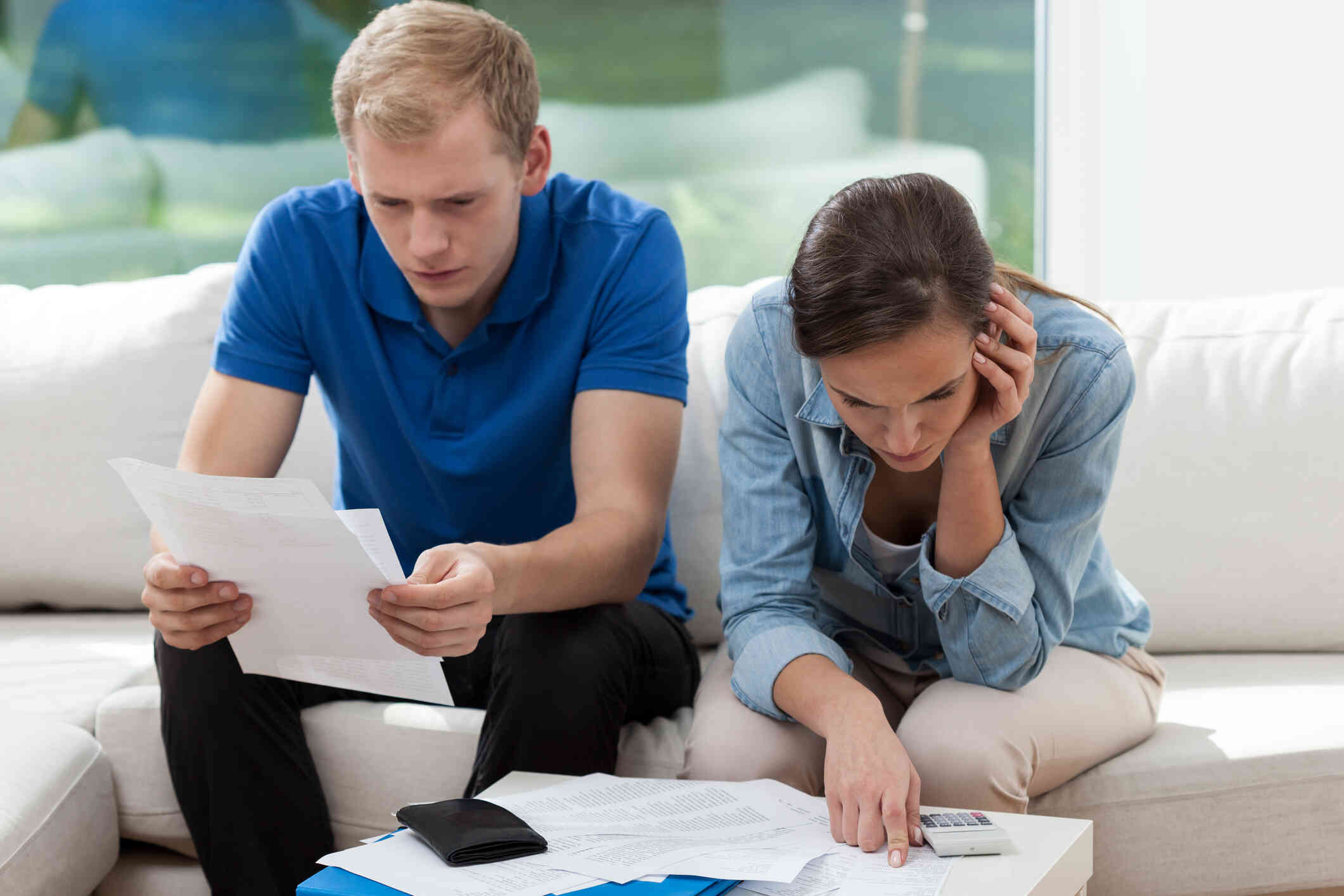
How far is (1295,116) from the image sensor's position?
7.90 feet

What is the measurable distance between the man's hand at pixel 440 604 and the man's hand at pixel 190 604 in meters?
0.18

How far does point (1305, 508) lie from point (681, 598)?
34.4 inches

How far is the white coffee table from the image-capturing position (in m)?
0.90

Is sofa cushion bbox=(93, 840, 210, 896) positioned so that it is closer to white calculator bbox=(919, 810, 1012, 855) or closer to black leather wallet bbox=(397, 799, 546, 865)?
black leather wallet bbox=(397, 799, 546, 865)

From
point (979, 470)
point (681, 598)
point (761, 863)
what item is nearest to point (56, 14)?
point (681, 598)

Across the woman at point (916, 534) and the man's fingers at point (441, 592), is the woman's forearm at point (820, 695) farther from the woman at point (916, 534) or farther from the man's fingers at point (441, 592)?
the man's fingers at point (441, 592)

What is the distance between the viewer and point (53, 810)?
1.34 meters

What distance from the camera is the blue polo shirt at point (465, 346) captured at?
1.54 metres

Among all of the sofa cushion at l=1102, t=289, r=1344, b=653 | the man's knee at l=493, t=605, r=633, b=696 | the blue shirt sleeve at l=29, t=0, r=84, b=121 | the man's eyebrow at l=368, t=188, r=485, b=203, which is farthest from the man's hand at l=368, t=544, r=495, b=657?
the blue shirt sleeve at l=29, t=0, r=84, b=121

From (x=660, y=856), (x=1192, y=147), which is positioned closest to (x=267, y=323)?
(x=660, y=856)

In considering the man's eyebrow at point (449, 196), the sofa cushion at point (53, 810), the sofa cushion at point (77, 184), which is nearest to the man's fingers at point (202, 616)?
the sofa cushion at point (53, 810)

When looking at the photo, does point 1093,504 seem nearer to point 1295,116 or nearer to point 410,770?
point 410,770

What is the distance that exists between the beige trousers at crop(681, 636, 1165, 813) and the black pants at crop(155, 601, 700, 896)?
0.36 feet

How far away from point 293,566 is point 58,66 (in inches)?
89.1
